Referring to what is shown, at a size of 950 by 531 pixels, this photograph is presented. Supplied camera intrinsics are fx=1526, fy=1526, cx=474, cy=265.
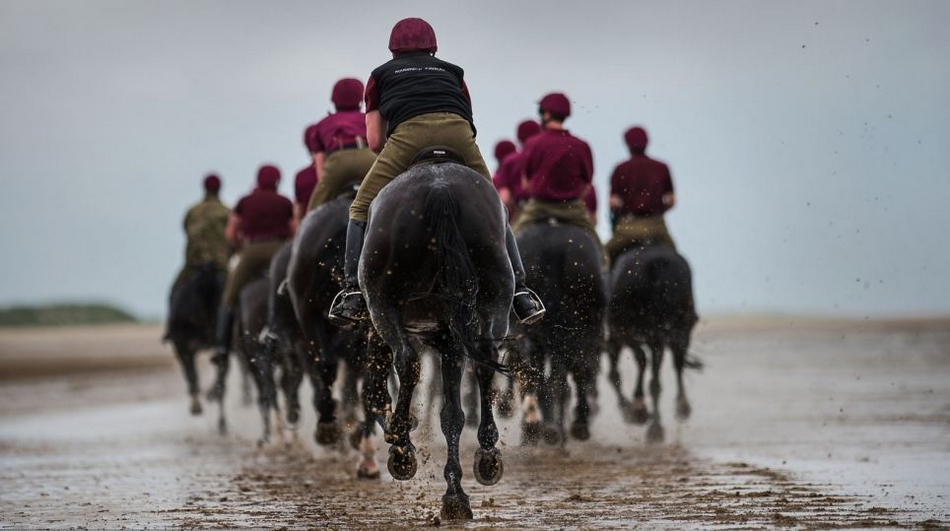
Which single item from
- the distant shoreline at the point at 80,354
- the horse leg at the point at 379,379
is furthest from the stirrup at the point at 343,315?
the distant shoreline at the point at 80,354

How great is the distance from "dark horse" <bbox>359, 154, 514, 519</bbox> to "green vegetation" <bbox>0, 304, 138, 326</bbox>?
271 feet

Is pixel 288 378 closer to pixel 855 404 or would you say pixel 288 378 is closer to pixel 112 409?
pixel 855 404

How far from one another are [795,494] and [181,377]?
28.2 meters

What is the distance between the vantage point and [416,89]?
938 cm

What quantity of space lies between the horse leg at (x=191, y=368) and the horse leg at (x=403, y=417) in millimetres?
11948

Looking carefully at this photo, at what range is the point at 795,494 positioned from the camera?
9570 millimetres

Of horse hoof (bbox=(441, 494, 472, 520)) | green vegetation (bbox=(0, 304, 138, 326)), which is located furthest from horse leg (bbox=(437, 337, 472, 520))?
green vegetation (bbox=(0, 304, 138, 326))

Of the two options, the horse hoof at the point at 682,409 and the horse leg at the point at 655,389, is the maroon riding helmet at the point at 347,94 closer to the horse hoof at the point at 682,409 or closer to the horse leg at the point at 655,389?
the horse leg at the point at 655,389

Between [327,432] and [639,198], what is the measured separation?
4.23 meters

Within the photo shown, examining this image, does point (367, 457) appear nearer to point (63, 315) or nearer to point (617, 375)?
point (617, 375)

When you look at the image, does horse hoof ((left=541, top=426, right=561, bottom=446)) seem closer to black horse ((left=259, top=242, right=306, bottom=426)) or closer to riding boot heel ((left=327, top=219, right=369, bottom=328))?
black horse ((left=259, top=242, right=306, bottom=426))

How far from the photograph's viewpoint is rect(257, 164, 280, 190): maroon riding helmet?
16.5 meters

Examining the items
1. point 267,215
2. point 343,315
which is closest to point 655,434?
point 267,215

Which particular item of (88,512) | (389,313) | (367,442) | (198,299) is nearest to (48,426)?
(198,299)
